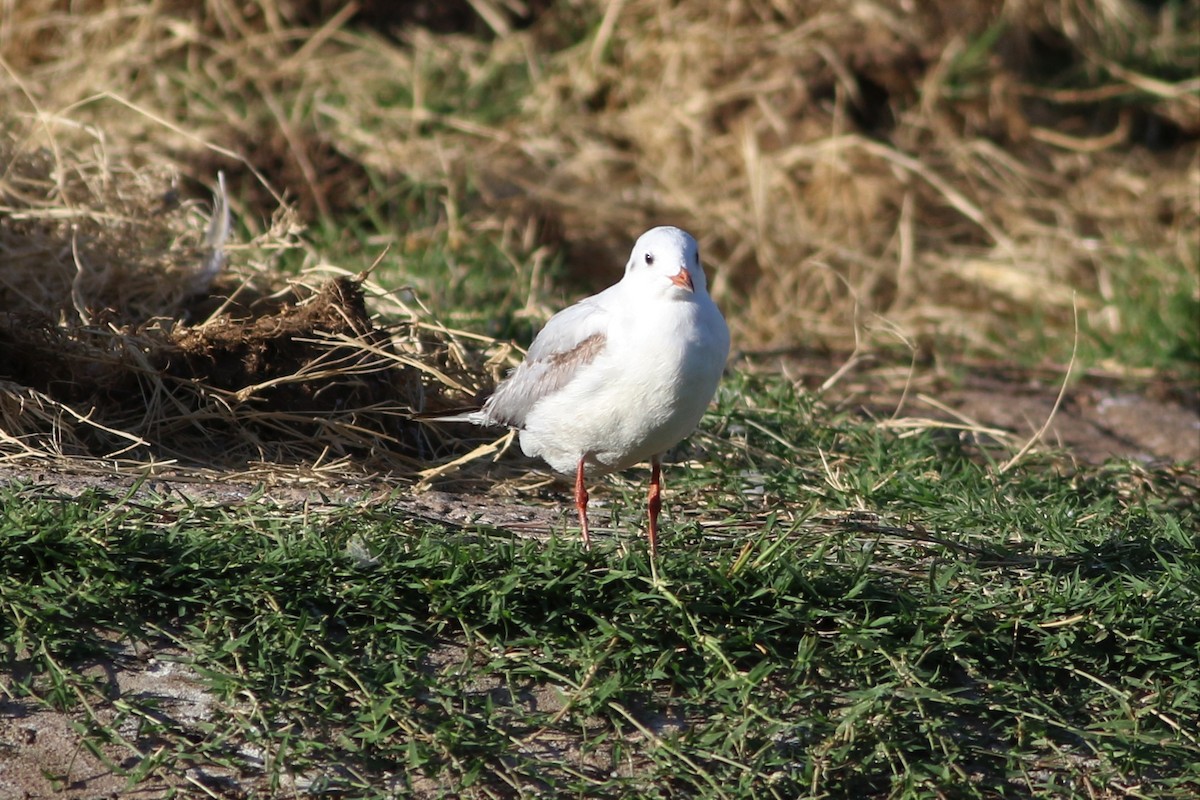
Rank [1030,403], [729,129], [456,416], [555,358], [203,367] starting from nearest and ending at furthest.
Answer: [555,358] → [456,416] → [203,367] → [1030,403] → [729,129]

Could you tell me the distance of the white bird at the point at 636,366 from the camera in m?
3.40

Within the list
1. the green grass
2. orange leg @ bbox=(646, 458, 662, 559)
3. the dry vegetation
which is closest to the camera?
the green grass

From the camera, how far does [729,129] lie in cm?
862

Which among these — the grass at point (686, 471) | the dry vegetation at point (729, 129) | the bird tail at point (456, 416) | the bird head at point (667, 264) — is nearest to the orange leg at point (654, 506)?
the grass at point (686, 471)

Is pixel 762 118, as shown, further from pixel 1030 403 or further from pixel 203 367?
pixel 203 367

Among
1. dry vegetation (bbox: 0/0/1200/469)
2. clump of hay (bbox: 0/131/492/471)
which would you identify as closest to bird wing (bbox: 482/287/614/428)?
clump of hay (bbox: 0/131/492/471)

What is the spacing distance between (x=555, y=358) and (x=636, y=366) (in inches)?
16.6

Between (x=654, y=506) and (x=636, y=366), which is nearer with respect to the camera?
(x=636, y=366)

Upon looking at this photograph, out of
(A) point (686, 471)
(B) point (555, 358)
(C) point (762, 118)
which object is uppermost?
(B) point (555, 358)

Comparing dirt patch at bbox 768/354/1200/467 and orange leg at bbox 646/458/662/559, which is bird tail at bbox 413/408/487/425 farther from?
dirt patch at bbox 768/354/1200/467

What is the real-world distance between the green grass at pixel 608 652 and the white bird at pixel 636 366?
271 mm

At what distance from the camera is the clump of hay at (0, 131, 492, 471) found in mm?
4250

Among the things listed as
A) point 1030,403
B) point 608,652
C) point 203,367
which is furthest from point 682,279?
point 1030,403

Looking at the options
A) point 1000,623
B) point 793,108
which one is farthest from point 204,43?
point 1000,623
